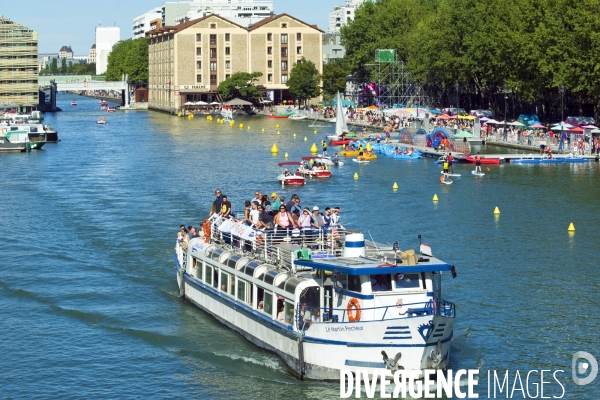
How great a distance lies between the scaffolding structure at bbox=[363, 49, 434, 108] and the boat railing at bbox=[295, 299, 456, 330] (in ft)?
362

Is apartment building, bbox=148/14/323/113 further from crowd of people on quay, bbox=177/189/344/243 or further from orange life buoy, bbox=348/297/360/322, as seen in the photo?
orange life buoy, bbox=348/297/360/322

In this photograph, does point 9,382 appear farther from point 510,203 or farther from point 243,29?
point 243,29

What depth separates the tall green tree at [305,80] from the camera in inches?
6329

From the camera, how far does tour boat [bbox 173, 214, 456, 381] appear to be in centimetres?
2550

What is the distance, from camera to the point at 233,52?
166625 millimetres

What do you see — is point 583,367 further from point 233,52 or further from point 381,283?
point 233,52

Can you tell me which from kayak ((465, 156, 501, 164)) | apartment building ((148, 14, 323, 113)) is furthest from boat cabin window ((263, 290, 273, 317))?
apartment building ((148, 14, 323, 113))

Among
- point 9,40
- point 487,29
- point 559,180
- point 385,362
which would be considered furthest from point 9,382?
point 9,40

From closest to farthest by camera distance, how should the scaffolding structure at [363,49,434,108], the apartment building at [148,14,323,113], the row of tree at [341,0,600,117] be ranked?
the row of tree at [341,0,600,117] < the scaffolding structure at [363,49,434,108] < the apartment building at [148,14,323,113]

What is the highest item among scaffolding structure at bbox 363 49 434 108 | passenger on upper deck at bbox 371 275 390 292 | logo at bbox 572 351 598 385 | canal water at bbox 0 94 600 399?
scaffolding structure at bbox 363 49 434 108

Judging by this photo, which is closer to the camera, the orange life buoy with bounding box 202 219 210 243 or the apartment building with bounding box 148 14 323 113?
the orange life buoy with bounding box 202 219 210 243

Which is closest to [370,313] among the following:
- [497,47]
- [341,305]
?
[341,305]

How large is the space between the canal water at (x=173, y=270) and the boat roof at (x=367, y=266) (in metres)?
2.96

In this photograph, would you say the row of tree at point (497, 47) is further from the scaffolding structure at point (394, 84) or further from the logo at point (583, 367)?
the logo at point (583, 367)
